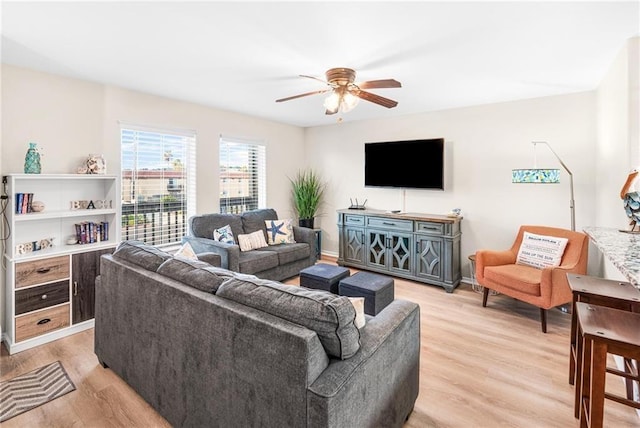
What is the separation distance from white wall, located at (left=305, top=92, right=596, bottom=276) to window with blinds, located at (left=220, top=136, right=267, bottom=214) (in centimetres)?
184

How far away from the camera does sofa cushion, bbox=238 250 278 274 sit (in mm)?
3790

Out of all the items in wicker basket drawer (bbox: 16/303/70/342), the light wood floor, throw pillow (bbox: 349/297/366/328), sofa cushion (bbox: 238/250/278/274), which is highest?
throw pillow (bbox: 349/297/366/328)

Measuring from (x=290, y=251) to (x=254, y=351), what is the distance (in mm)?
3027

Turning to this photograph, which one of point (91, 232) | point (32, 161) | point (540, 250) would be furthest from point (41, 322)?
point (540, 250)

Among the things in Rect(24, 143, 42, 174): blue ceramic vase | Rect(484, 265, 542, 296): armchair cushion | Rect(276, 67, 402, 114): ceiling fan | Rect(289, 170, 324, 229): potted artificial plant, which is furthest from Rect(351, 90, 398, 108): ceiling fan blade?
Rect(24, 143, 42, 174): blue ceramic vase

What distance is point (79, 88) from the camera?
3270mm

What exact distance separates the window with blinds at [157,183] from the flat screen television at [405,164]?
270 centimetres

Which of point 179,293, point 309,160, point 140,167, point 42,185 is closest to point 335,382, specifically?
point 179,293

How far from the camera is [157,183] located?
160 inches

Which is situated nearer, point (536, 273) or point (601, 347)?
point (601, 347)

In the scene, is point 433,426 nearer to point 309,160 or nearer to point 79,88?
point 79,88

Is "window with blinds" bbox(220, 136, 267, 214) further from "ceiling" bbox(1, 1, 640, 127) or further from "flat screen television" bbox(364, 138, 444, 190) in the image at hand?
"flat screen television" bbox(364, 138, 444, 190)

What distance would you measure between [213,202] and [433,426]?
384 cm

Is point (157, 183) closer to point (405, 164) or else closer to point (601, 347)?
point (405, 164)
